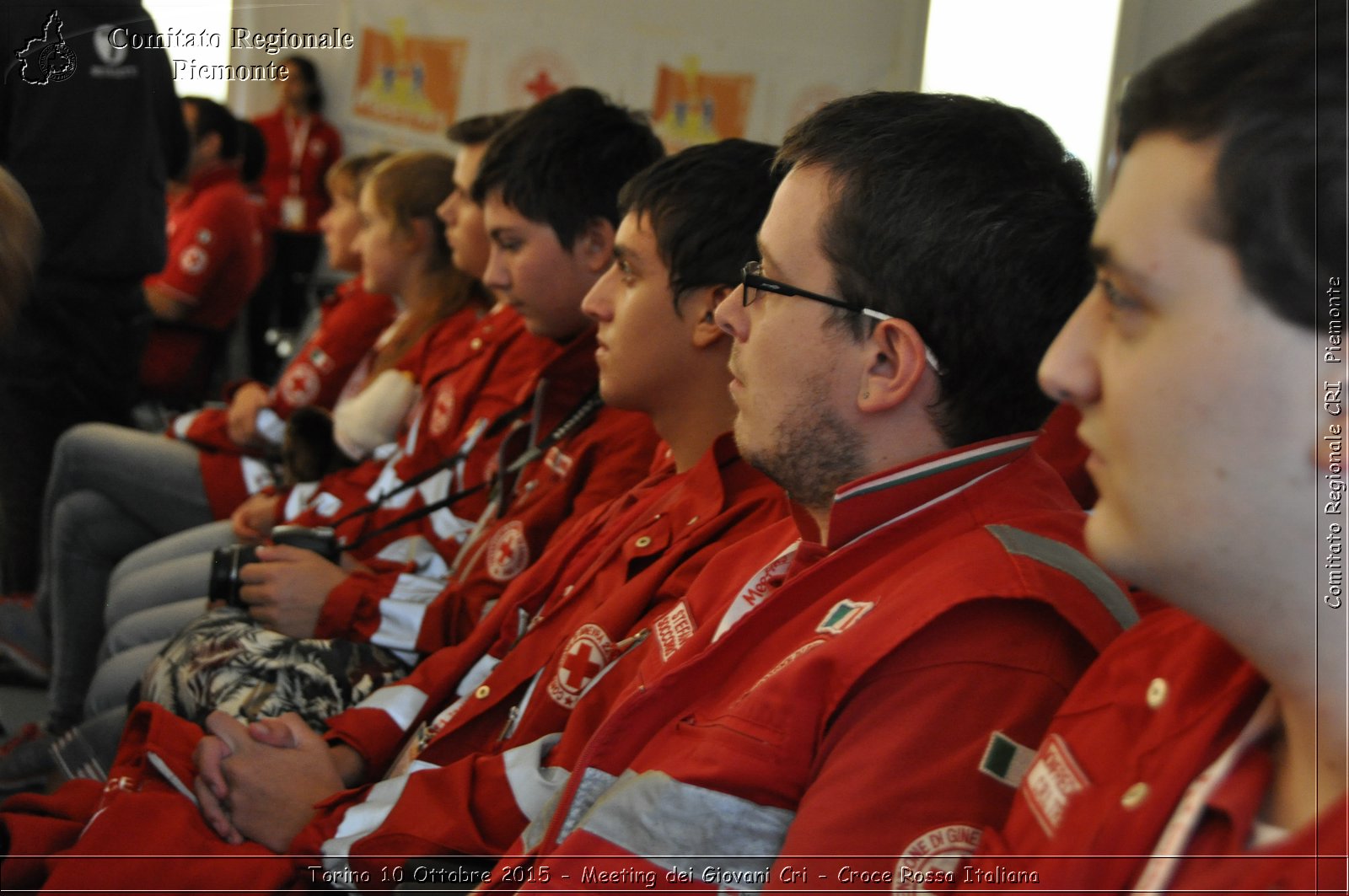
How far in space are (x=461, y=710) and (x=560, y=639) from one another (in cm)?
16

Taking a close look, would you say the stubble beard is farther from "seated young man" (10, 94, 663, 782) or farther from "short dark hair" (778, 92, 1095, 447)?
"seated young man" (10, 94, 663, 782)

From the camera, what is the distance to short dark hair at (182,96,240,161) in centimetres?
374

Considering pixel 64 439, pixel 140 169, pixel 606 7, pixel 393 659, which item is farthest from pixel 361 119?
pixel 393 659

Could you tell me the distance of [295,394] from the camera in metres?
3.34

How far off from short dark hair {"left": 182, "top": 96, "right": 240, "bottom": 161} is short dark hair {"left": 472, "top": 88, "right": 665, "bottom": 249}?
5.82 feet

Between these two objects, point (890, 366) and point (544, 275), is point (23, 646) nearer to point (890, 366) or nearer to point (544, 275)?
point (544, 275)

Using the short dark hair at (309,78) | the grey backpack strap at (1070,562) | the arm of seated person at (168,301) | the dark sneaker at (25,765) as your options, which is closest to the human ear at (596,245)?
the dark sneaker at (25,765)

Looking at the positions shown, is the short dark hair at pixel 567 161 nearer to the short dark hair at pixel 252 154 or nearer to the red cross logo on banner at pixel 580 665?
the red cross logo on banner at pixel 580 665

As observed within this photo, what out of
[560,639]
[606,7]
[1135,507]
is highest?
[606,7]

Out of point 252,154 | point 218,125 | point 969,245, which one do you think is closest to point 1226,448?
point 969,245

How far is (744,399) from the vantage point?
1257 mm

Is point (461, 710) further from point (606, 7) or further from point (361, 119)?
point (361, 119)

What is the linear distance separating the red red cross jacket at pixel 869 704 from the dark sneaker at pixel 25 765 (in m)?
1.38

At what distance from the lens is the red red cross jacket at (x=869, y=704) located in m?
0.90
